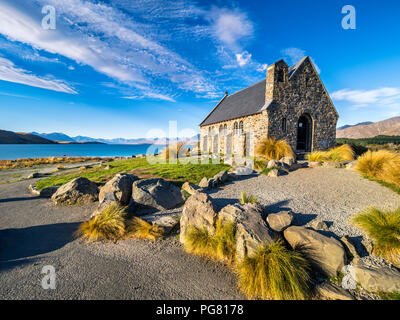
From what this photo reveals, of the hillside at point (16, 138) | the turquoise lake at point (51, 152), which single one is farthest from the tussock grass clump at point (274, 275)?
the hillside at point (16, 138)

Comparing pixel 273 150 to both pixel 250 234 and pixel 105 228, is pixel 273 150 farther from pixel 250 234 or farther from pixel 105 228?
pixel 105 228

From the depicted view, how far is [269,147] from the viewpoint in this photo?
12641 mm

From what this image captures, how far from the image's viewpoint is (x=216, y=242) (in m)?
4.02

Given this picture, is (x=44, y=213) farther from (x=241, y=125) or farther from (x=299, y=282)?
(x=241, y=125)

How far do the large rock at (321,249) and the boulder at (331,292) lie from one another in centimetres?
34

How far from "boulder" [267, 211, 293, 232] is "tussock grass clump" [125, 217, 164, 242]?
3.10 metres

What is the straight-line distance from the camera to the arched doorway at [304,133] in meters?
16.4

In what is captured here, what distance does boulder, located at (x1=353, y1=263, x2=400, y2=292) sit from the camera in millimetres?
2812

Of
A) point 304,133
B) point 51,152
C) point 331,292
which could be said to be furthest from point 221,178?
point 51,152

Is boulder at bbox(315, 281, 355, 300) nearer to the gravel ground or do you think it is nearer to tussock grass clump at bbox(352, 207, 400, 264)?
the gravel ground

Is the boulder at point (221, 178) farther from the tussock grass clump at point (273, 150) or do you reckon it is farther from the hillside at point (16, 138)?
the hillside at point (16, 138)

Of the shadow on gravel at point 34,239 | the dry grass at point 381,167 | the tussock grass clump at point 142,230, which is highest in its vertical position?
the dry grass at point 381,167
